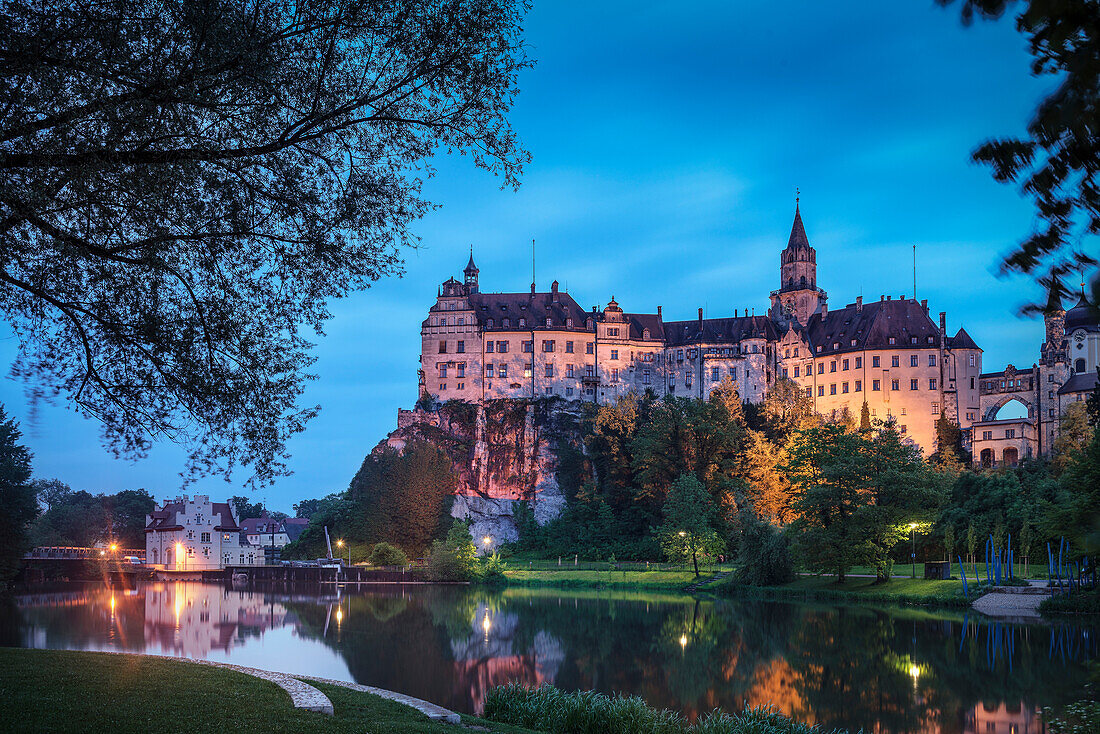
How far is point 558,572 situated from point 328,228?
54901 millimetres

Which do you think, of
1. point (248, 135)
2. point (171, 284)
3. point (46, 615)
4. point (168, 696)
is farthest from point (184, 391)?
point (46, 615)

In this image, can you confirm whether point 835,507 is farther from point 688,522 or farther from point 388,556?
point 388,556

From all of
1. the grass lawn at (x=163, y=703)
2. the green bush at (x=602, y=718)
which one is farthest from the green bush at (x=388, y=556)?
the grass lawn at (x=163, y=703)

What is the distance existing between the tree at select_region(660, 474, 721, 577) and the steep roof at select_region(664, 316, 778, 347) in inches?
1174

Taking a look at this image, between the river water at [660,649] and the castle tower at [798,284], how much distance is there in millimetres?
55999

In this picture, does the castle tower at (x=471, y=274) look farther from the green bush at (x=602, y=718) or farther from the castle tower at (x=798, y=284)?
the green bush at (x=602, y=718)

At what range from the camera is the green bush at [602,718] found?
15172 mm

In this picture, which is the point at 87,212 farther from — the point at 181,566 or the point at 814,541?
the point at 181,566

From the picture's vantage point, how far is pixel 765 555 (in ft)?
161

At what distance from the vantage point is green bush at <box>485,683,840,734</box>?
15.2m

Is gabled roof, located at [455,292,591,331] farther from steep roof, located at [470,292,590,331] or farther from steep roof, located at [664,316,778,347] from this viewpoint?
steep roof, located at [664,316,778,347]

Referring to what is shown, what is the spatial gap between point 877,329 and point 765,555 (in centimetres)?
4222

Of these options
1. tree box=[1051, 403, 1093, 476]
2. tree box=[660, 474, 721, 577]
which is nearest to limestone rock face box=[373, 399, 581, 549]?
tree box=[660, 474, 721, 577]

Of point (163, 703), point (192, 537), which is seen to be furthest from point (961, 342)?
point (163, 703)
